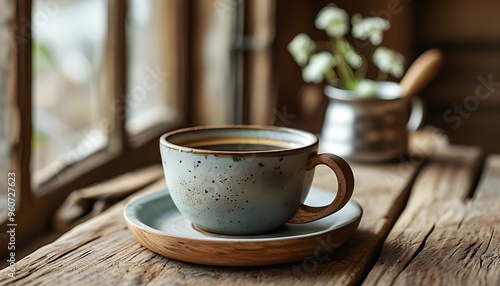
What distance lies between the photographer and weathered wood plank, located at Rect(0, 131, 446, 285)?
677 millimetres

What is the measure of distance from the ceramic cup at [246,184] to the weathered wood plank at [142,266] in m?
0.05

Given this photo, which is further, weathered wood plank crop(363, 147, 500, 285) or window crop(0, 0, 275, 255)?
window crop(0, 0, 275, 255)

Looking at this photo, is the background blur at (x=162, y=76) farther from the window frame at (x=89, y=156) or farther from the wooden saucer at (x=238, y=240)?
the wooden saucer at (x=238, y=240)

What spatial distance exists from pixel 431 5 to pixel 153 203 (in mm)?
1389

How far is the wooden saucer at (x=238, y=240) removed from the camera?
0.70 metres

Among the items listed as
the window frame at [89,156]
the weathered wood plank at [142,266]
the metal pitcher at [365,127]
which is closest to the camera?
the weathered wood plank at [142,266]

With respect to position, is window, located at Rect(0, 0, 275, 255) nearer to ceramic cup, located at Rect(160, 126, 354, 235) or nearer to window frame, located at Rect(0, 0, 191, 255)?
window frame, located at Rect(0, 0, 191, 255)

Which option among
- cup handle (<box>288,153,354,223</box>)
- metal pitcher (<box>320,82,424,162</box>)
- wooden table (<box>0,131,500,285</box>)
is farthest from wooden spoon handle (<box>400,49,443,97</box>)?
cup handle (<box>288,153,354,223</box>)

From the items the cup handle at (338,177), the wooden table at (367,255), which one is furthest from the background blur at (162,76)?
the cup handle at (338,177)

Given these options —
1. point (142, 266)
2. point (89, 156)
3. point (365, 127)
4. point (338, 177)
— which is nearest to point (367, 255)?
point (338, 177)

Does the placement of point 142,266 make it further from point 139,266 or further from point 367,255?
point 367,255

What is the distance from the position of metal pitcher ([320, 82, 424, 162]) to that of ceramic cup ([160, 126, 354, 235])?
0.49m

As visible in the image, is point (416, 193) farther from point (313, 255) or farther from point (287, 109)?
point (287, 109)

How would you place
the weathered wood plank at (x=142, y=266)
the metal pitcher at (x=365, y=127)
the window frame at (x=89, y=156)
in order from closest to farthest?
the weathered wood plank at (x=142, y=266) → the window frame at (x=89, y=156) → the metal pitcher at (x=365, y=127)
